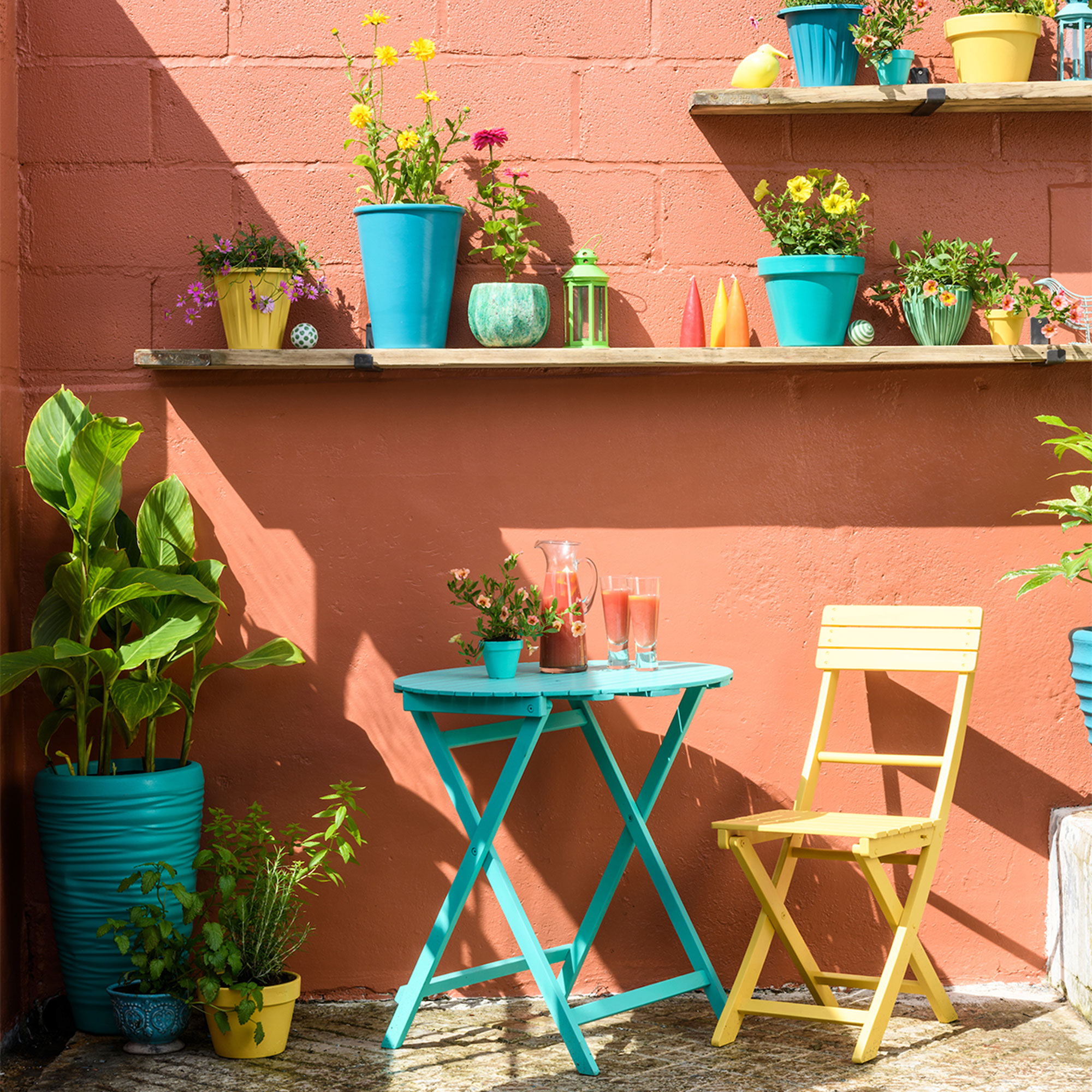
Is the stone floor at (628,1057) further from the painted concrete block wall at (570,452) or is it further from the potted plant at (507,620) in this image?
the potted plant at (507,620)

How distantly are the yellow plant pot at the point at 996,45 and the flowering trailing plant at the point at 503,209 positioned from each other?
1135mm

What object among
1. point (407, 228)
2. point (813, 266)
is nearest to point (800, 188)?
point (813, 266)

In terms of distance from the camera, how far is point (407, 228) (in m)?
3.09

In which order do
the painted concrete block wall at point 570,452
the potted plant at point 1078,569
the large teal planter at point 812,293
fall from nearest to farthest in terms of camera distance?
the potted plant at point 1078,569 → the large teal planter at point 812,293 → the painted concrete block wall at point 570,452

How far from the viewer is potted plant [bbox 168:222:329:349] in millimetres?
3092

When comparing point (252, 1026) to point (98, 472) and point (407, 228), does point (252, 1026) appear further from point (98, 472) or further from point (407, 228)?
point (407, 228)

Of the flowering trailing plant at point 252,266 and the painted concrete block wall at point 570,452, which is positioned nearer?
the flowering trailing plant at point 252,266

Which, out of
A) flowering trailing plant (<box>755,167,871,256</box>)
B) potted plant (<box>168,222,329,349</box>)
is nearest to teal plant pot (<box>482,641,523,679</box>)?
potted plant (<box>168,222,329,349</box>)

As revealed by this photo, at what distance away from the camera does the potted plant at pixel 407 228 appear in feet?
10.1

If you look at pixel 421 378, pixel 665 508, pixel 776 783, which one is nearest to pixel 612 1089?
pixel 776 783

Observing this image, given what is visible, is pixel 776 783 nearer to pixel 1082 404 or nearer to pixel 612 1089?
pixel 612 1089

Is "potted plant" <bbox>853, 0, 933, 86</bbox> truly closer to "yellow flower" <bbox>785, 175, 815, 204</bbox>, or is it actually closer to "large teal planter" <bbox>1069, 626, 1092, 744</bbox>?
"yellow flower" <bbox>785, 175, 815, 204</bbox>

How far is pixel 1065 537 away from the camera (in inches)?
130

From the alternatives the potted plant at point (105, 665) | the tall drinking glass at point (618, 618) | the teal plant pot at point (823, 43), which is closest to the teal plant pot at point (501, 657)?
the tall drinking glass at point (618, 618)
